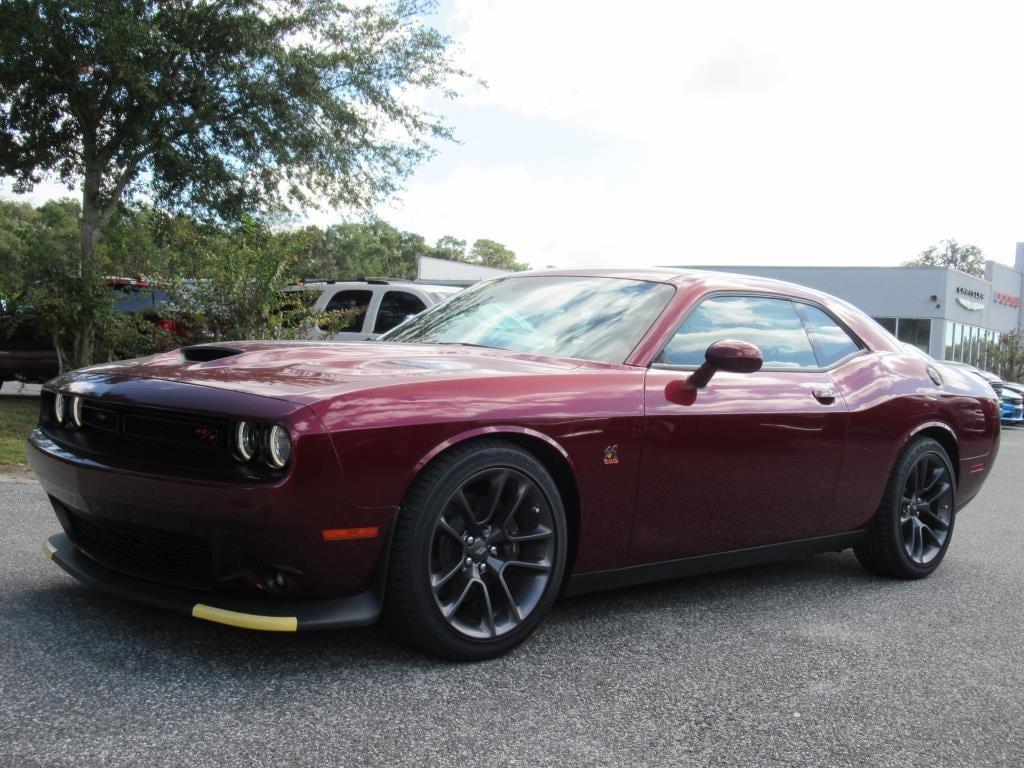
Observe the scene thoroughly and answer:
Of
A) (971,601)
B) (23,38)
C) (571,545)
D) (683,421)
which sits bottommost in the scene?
(971,601)

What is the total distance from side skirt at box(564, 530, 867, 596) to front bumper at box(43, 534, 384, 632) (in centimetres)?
84

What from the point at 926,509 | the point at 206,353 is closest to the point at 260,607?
the point at 206,353

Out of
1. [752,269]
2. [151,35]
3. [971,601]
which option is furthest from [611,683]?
[752,269]

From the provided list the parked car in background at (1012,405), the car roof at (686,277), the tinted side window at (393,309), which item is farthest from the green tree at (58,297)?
the parked car in background at (1012,405)

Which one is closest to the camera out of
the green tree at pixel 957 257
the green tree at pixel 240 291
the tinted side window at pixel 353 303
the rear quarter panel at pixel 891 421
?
the rear quarter panel at pixel 891 421

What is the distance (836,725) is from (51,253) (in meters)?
11.1

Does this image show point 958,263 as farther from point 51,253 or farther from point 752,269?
point 51,253

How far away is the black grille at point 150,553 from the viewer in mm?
2908

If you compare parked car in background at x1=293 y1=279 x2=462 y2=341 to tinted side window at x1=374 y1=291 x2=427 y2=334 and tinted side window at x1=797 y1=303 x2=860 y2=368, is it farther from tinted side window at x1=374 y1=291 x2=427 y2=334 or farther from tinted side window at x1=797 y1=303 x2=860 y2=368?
tinted side window at x1=797 y1=303 x2=860 y2=368

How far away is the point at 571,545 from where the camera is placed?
136 inches

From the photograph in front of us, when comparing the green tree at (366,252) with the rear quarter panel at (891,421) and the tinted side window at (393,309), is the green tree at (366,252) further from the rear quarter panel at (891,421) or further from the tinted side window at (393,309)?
the rear quarter panel at (891,421)

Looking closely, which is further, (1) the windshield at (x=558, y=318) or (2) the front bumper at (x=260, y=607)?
(1) the windshield at (x=558, y=318)

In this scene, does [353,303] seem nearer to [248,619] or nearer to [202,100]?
[202,100]

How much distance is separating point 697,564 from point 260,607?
1771mm
